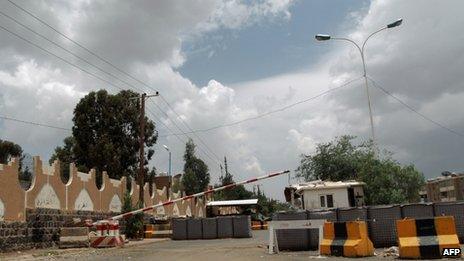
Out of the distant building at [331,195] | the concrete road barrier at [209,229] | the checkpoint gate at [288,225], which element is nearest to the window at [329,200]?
the distant building at [331,195]

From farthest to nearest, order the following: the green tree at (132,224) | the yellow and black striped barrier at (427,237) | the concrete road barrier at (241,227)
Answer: the green tree at (132,224) → the concrete road barrier at (241,227) → the yellow and black striped barrier at (427,237)

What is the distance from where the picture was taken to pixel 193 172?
88.8m

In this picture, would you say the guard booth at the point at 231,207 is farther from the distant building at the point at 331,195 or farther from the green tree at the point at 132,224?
the distant building at the point at 331,195

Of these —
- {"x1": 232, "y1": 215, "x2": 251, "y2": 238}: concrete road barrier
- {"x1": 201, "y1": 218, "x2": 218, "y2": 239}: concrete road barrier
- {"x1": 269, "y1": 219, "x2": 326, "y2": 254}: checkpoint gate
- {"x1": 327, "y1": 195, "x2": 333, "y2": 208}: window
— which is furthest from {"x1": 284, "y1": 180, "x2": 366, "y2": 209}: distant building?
{"x1": 201, "y1": 218, "x2": 218, "y2": 239}: concrete road barrier

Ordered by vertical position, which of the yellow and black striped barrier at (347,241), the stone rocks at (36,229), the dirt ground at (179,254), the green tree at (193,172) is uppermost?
the green tree at (193,172)

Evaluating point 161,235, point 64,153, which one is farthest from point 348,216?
point 64,153

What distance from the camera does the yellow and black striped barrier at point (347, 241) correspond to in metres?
14.2

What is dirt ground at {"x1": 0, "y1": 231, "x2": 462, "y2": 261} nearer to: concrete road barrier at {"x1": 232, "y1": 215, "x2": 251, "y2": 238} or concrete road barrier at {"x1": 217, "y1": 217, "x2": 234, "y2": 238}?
concrete road barrier at {"x1": 232, "y1": 215, "x2": 251, "y2": 238}

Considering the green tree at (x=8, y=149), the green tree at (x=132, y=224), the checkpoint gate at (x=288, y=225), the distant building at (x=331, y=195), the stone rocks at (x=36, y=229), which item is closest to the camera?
the checkpoint gate at (x=288, y=225)

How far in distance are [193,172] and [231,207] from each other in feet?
109

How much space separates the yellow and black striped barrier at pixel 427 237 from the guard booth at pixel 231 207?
39.3m

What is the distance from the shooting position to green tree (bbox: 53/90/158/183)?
56.3m

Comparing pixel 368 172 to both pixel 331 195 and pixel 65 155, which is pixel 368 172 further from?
pixel 65 155

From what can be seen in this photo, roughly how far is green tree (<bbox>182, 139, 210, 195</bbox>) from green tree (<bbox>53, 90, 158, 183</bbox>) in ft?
79.2
